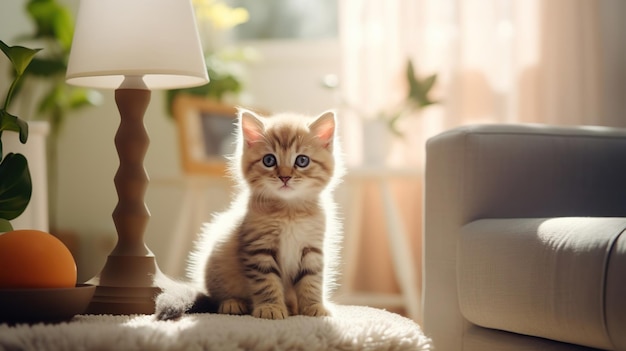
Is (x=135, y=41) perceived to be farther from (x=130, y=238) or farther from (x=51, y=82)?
(x=51, y=82)

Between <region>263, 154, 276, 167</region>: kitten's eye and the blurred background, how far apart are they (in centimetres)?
123

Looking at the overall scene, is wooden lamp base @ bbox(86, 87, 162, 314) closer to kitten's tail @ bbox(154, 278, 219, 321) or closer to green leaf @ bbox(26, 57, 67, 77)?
kitten's tail @ bbox(154, 278, 219, 321)

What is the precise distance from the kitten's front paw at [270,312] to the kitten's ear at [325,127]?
12.5 inches

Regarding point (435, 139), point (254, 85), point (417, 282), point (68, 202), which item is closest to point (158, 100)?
point (254, 85)

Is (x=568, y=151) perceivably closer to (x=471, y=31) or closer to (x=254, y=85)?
(x=471, y=31)

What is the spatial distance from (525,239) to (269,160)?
1.50 feet

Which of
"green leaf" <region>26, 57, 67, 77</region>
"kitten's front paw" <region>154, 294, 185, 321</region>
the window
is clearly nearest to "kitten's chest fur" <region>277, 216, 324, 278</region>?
"kitten's front paw" <region>154, 294, 185, 321</region>

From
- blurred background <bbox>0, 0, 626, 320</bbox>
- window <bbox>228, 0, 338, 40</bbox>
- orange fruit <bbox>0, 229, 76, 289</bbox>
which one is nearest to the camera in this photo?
orange fruit <bbox>0, 229, 76, 289</bbox>

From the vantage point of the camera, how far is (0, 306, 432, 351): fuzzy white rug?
0.87 metres

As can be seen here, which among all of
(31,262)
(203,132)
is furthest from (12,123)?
(203,132)

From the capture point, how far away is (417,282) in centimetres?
293

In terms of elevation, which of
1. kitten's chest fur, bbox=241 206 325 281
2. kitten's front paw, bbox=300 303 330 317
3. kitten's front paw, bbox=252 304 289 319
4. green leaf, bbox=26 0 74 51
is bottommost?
kitten's front paw, bbox=300 303 330 317

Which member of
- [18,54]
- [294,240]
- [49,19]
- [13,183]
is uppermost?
[49,19]

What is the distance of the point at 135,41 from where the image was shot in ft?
4.00
